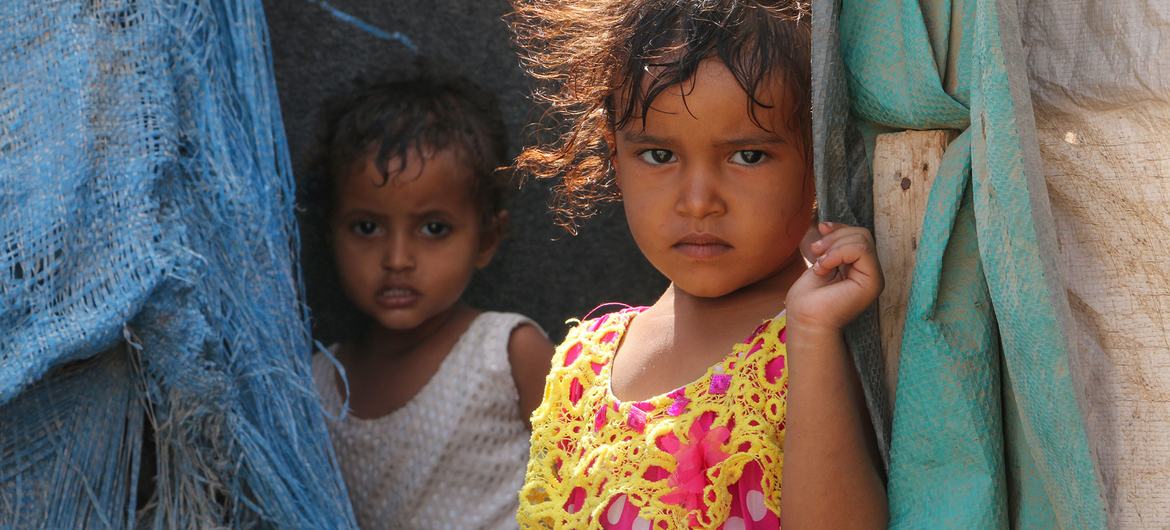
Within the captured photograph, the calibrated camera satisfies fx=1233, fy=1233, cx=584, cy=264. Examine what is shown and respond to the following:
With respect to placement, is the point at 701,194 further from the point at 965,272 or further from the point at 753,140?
the point at 965,272

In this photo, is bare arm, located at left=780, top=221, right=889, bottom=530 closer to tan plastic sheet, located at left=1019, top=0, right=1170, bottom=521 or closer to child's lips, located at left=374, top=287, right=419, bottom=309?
tan plastic sheet, located at left=1019, top=0, right=1170, bottom=521

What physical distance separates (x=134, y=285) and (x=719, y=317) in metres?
0.85

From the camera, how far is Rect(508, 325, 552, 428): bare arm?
2.57 m

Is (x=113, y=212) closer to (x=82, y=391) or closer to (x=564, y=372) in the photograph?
(x=82, y=391)

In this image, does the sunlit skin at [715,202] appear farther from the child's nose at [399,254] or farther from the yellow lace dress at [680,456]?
the child's nose at [399,254]

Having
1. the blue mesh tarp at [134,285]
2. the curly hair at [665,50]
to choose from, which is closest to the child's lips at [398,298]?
the blue mesh tarp at [134,285]

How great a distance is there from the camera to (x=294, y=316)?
2.08 metres

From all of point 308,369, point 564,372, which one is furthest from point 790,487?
point 308,369

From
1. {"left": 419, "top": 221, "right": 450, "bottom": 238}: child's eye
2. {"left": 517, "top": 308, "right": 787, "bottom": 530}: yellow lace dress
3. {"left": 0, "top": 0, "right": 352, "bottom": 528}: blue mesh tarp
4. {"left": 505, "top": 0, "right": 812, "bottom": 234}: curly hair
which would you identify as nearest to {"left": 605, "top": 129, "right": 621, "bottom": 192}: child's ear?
{"left": 505, "top": 0, "right": 812, "bottom": 234}: curly hair

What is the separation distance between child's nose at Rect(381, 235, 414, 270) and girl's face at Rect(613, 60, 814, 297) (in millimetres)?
1082

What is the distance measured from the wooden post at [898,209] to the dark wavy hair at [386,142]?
1422mm

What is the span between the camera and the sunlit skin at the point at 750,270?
55.5 inches

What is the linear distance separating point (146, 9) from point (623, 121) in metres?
0.79

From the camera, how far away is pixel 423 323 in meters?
2.73
